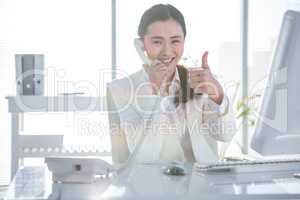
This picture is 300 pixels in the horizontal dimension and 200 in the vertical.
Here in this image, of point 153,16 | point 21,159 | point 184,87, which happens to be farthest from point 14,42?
point 184,87

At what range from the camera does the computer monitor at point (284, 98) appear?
34.7 inches

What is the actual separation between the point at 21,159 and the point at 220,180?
232cm

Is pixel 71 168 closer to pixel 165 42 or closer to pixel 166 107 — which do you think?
pixel 166 107

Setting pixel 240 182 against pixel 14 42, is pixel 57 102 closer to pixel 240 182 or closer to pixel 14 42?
pixel 14 42

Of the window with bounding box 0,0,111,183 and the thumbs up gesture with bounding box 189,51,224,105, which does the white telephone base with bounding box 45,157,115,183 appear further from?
the window with bounding box 0,0,111,183

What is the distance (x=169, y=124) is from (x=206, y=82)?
1.39 ft

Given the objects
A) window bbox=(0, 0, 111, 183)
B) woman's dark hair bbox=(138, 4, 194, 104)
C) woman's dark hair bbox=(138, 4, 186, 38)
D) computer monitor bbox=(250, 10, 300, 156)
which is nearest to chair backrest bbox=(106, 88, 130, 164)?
woman's dark hair bbox=(138, 4, 194, 104)

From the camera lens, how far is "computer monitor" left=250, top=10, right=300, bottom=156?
88 centimetres

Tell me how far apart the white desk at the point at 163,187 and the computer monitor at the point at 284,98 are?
79 mm

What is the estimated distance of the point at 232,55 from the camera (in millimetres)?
3660

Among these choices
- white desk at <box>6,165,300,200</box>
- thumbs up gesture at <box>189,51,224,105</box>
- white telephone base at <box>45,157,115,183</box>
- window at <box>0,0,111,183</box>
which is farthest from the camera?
window at <box>0,0,111,183</box>

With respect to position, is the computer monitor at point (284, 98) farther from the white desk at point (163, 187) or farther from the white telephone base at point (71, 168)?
the white telephone base at point (71, 168)

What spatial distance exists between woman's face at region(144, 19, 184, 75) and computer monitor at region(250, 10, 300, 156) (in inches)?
39.7

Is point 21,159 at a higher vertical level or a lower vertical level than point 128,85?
lower
